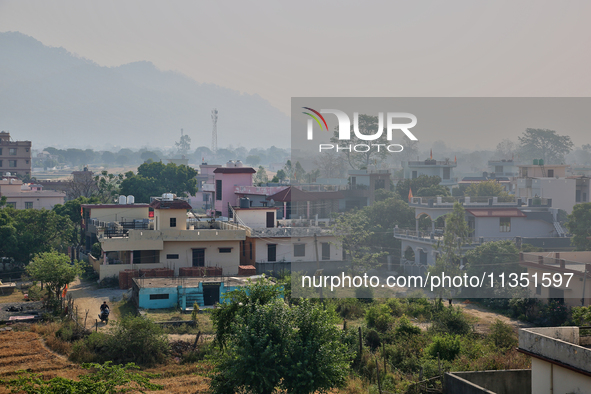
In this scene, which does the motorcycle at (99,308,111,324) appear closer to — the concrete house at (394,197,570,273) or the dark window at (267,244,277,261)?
the dark window at (267,244,277,261)

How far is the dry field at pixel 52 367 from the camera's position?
637 inches

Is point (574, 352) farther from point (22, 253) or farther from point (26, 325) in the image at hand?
point (22, 253)

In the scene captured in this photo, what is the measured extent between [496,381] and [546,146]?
4115 cm

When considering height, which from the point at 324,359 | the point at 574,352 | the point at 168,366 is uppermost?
the point at 574,352

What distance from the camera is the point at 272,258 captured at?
3014cm

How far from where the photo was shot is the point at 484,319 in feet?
78.6

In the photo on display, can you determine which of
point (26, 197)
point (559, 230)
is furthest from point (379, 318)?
point (26, 197)

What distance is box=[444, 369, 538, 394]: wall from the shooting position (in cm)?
1211

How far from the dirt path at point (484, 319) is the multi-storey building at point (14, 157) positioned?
2559 inches

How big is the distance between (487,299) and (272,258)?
34.4 feet

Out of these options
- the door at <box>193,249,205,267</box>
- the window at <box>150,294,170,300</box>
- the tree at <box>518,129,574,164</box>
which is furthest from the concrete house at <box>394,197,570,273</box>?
the window at <box>150,294,170,300</box>

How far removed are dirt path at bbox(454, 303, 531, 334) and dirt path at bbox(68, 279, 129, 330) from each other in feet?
44.5

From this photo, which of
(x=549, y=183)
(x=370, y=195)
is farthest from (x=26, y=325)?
(x=549, y=183)

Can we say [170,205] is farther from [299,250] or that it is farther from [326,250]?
[326,250]
